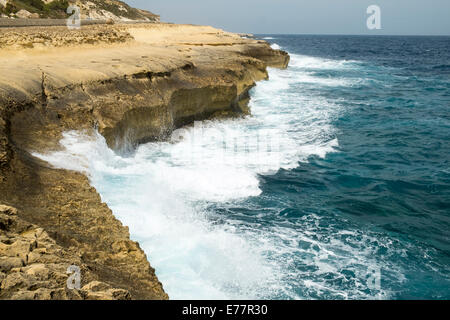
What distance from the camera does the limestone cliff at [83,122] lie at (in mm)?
4062

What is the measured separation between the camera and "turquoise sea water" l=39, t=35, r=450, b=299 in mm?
6879

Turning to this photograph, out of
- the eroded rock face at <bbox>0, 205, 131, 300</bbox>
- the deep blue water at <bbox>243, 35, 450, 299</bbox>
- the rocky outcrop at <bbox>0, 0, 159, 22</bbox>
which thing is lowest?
the deep blue water at <bbox>243, 35, 450, 299</bbox>

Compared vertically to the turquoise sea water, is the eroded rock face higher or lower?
higher

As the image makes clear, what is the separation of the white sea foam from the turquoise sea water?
1.2 inches

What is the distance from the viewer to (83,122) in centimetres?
946

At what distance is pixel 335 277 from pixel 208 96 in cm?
1074

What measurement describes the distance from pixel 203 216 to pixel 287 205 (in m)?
2.44

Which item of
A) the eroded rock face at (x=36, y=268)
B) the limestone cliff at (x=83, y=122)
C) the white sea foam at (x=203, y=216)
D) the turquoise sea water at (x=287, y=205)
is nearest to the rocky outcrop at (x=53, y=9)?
the limestone cliff at (x=83, y=122)

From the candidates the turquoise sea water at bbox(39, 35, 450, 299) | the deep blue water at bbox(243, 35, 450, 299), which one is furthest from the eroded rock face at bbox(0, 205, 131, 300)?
the deep blue water at bbox(243, 35, 450, 299)

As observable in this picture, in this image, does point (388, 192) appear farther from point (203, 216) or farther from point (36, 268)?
point (36, 268)

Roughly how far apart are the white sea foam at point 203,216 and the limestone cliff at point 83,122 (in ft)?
2.35

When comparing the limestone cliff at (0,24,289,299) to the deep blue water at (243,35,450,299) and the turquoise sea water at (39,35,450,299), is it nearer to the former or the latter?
the turquoise sea water at (39,35,450,299)

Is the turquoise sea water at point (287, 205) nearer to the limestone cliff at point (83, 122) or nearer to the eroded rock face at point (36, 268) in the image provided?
the limestone cliff at point (83, 122)
